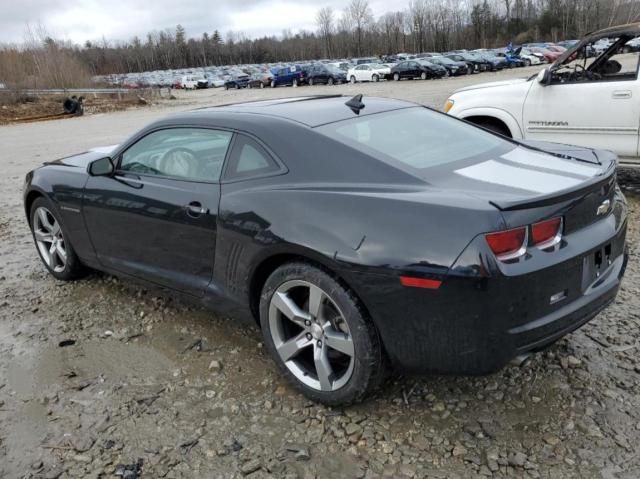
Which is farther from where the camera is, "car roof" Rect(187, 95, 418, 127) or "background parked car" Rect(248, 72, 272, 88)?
"background parked car" Rect(248, 72, 272, 88)

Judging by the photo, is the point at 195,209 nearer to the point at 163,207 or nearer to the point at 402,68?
the point at 163,207

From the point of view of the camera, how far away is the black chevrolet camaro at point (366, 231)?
7.60 ft

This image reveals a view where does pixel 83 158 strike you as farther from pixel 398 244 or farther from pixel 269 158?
pixel 398 244

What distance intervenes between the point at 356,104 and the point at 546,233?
1527 millimetres

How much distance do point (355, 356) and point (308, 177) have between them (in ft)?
2.99

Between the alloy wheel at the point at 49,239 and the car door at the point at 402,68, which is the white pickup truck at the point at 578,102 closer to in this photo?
the alloy wheel at the point at 49,239

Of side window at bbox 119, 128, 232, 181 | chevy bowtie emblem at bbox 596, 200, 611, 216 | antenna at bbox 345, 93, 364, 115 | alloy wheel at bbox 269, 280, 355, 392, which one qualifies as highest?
antenna at bbox 345, 93, 364, 115

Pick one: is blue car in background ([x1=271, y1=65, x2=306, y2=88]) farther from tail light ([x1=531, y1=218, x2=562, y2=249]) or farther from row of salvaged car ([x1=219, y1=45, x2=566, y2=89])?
tail light ([x1=531, y1=218, x2=562, y2=249])

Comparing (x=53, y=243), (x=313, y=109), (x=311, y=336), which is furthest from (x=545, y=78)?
(x=53, y=243)

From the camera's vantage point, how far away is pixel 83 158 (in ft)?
15.3

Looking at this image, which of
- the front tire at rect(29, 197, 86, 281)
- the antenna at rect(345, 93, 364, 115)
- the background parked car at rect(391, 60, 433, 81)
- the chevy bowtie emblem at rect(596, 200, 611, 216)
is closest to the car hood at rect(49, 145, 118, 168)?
the front tire at rect(29, 197, 86, 281)

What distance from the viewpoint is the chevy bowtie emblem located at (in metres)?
2.68

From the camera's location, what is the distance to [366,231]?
2494mm

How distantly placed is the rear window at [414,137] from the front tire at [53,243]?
2608 millimetres
